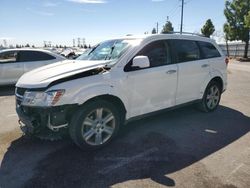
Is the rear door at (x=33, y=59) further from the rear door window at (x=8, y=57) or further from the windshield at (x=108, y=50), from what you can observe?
the windshield at (x=108, y=50)

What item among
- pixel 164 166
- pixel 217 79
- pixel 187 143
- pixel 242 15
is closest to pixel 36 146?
pixel 164 166

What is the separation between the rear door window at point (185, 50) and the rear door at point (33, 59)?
6165 mm

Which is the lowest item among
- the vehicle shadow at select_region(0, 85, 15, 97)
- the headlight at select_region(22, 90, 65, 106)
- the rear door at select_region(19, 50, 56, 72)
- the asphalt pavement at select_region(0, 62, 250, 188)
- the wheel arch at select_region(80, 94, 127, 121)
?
the asphalt pavement at select_region(0, 62, 250, 188)

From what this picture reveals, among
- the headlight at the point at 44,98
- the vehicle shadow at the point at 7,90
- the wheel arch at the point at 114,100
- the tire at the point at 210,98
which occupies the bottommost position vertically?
the vehicle shadow at the point at 7,90

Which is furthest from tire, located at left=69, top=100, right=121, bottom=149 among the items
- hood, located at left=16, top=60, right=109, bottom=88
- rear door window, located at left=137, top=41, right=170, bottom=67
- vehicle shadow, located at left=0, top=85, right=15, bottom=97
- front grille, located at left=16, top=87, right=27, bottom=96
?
vehicle shadow, located at left=0, top=85, right=15, bottom=97

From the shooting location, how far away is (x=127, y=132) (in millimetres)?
5266

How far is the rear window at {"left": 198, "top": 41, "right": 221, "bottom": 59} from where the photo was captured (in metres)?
6.19

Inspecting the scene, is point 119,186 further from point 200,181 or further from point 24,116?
point 24,116

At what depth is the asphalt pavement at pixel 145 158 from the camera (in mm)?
3512

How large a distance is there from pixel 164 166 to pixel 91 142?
1210 mm

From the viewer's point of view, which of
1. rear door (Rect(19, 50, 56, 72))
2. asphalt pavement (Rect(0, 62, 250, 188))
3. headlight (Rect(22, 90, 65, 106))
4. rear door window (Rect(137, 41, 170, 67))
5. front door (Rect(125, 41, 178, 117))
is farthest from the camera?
rear door (Rect(19, 50, 56, 72))

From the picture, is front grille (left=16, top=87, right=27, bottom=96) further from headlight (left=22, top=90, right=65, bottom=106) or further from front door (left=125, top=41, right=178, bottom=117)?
front door (left=125, top=41, right=178, bottom=117)

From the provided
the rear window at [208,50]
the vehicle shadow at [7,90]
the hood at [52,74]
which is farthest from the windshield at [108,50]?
the vehicle shadow at [7,90]

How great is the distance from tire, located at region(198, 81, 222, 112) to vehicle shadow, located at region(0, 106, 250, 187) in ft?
2.07
